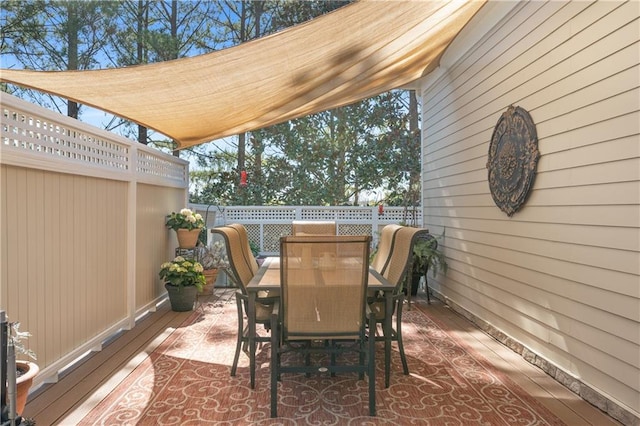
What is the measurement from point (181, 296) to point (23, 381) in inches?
121

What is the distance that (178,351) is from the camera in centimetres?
372

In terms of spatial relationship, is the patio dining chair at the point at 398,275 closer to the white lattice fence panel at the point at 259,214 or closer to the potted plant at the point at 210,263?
the potted plant at the point at 210,263

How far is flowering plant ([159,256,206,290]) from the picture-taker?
5086 millimetres

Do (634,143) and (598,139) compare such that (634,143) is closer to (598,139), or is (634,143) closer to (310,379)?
(598,139)

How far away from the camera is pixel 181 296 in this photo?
5.14 metres

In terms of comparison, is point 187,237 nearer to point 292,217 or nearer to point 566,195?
point 292,217

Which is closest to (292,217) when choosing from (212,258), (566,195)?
(212,258)

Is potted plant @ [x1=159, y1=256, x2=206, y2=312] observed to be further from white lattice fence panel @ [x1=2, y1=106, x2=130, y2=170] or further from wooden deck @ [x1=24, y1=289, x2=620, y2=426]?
white lattice fence panel @ [x1=2, y1=106, x2=130, y2=170]

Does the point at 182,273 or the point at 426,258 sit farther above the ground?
the point at 426,258

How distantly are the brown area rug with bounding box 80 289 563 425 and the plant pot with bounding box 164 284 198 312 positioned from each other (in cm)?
133

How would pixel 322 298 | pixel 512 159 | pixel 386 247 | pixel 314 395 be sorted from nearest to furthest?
pixel 322 298 < pixel 314 395 < pixel 512 159 < pixel 386 247

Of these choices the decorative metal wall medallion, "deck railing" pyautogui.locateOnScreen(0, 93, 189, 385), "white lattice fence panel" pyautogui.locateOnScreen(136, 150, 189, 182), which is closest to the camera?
"deck railing" pyautogui.locateOnScreen(0, 93, 189, 385)

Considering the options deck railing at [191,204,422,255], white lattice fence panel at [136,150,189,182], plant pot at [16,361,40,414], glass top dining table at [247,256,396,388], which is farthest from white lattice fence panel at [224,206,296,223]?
plant pot at [16,361,40,414]

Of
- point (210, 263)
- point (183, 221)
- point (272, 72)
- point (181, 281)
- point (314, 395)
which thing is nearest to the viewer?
point (314, 395)
